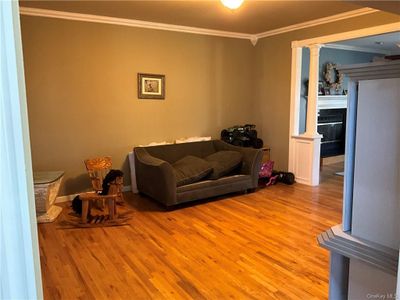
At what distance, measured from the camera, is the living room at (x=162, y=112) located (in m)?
2.77

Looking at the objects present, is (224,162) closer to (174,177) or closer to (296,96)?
(174,177)

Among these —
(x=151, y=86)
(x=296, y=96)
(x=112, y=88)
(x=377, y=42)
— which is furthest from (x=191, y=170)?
(x=377, y=42)

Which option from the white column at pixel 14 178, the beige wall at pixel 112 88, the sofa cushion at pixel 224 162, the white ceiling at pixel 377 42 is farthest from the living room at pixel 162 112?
the white column at pixel 14 178

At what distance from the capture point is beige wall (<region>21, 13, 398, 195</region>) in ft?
14.4

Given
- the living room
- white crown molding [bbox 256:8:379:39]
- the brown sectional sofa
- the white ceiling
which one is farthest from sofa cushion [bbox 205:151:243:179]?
the white ceiling

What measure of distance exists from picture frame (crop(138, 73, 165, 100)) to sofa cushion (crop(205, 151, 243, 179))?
1.25 meters

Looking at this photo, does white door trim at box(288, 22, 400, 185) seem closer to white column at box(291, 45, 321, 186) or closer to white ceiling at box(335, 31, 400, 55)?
white column at box(291, 45, 321, 186)

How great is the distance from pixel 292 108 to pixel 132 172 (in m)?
2.71

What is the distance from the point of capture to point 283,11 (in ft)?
14.4

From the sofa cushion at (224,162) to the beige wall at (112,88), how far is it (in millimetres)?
908

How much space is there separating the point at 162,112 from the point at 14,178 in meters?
4.72

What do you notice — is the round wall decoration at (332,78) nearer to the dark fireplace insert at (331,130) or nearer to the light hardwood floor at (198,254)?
the dark fireplace insert at (331,130)

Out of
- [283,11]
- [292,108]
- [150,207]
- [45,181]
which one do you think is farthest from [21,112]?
[292,108]

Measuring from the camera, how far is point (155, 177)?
4254mm
